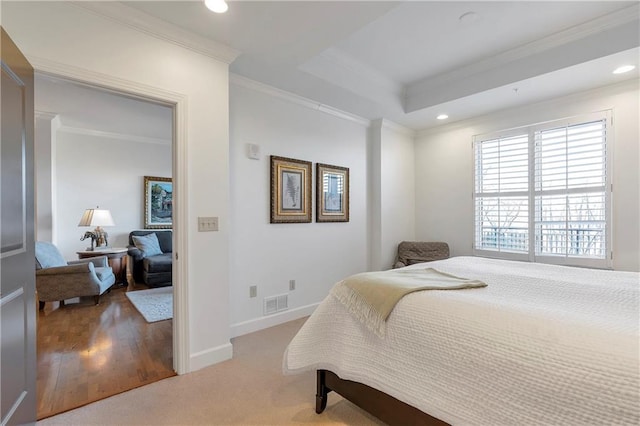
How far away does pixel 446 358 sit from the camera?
1.25 meters

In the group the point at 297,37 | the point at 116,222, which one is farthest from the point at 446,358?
the point at 116,222

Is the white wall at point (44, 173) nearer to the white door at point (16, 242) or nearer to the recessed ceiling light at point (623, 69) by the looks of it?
the white door at point (16, 242)

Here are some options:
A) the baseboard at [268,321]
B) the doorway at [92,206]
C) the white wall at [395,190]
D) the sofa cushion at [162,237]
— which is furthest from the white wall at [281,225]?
the sofa cushion at [162,237]

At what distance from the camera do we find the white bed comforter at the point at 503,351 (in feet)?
3.08

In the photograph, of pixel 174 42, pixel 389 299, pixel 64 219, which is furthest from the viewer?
pixel 64 219

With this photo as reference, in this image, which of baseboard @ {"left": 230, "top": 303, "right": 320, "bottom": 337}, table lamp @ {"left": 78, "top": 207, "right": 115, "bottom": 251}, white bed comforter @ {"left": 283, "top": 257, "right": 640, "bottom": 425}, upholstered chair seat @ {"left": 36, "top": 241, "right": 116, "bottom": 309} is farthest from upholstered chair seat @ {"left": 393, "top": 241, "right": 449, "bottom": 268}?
table lamp @ {"left": 78, "top": 207, "right": 115, "bottom": 251}

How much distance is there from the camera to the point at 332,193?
3.85 m

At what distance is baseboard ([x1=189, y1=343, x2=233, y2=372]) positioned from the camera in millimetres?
2314

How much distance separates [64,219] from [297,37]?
506 cm

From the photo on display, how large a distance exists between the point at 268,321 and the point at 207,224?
1.37 meters

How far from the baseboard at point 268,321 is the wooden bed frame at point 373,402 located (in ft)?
4.61

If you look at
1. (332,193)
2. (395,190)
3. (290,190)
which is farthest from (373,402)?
(395,190)

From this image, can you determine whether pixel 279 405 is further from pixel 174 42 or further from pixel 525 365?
pixel 174 42

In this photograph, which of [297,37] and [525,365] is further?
[297,37]
